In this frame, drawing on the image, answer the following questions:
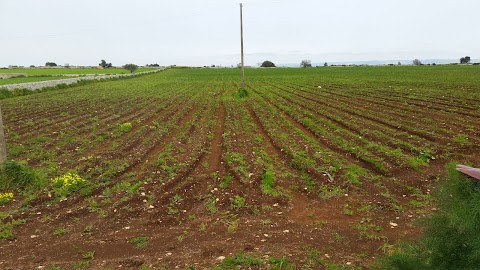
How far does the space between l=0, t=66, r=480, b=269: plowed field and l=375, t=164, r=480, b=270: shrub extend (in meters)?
1.17

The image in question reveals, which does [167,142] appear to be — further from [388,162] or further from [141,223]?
[388,162]

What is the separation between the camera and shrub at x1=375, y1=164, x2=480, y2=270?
10.3ft

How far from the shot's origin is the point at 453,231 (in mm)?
3551

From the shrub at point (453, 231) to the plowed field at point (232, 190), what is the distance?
1168 mm

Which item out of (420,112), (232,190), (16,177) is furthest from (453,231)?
(420,112)

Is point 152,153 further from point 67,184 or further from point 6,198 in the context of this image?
point 6,198

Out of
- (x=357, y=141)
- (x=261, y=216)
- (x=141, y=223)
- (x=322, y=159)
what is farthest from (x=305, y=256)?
(x=357, y=141)

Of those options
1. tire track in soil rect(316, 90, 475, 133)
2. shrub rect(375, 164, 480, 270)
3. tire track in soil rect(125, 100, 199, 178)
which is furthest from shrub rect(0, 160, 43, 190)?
tire track in soil rect(316, 90, 475, 133)

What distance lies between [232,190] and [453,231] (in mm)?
4956

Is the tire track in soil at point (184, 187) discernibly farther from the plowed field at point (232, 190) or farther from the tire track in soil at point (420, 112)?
the tire track in soil at point (420, 112)

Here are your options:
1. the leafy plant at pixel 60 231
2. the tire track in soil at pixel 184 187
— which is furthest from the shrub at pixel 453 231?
the leafy plant at pixel 60 231

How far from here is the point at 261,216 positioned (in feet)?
22.1

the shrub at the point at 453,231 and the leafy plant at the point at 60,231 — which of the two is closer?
the shrub at the point at 453,231

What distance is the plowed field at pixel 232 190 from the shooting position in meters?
5.59
